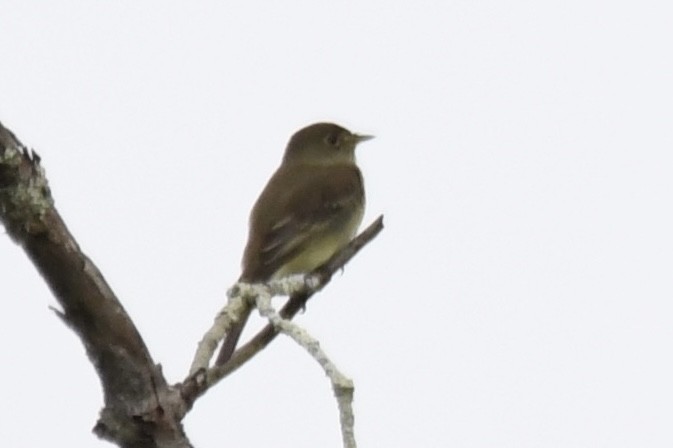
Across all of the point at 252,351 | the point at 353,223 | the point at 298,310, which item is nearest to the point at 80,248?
the point at 252,351

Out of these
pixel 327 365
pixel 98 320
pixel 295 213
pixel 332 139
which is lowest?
pixel 327 365

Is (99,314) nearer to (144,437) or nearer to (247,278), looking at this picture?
(144,437)

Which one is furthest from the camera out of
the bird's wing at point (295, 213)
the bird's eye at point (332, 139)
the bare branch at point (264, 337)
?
the bird's eye at point (332, 139)

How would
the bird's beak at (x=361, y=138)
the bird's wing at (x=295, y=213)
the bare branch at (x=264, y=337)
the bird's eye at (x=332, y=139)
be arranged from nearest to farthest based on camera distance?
1. the bare branch at (x=264, y=337)
2. the bird's wing at (x=295, y=213)
3. the bird's eye at (x=332, y=139)
4. the bird's beak at (x=361, y=138)

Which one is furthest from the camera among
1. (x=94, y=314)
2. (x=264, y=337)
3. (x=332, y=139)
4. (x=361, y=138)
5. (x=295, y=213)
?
(x=361, y=138)

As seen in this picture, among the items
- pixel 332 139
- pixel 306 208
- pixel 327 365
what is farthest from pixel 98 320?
pixel 332 139

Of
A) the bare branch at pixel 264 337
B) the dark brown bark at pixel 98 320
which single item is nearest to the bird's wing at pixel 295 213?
the bare branch at pixel 264 337

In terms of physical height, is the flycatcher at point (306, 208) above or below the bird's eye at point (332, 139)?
below

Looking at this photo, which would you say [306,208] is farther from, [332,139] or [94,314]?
[94,314]

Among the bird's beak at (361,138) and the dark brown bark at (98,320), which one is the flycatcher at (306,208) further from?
the dark brown bark at (98,320)
